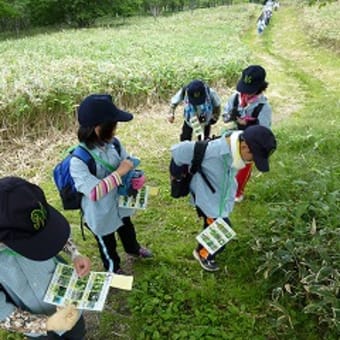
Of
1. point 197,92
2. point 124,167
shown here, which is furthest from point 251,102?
point 124,167

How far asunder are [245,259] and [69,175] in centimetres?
201

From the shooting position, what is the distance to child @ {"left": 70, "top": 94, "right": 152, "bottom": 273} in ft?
8.75

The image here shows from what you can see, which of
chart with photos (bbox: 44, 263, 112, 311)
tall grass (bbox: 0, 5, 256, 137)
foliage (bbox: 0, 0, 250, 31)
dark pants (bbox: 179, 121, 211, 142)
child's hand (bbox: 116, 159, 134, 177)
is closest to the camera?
chart with photos (bbox: 44, 263, 112, 311)

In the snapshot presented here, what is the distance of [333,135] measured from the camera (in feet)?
20.9

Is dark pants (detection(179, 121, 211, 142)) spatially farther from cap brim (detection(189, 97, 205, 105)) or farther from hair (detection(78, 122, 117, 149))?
hair (detection(78, 122, 117, 149))

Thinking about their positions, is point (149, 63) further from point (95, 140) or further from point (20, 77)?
point (95, 140)

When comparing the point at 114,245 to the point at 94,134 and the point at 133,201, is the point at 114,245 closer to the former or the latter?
the point at 133,201

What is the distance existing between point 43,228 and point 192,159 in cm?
150

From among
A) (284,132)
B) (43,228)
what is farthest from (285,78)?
(43,228)

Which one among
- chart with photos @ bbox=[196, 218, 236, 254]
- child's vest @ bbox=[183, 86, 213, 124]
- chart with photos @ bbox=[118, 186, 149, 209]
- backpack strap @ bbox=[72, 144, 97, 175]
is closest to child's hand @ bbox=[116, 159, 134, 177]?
backpack strap @ bbox=[72, 144, 97, 175]

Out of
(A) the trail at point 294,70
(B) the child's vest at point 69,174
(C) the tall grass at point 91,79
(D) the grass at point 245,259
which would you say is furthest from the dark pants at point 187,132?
(A) the trail at point 294,70

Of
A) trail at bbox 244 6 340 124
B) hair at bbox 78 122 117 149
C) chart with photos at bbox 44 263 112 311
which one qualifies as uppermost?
hair at bbox 78 122 117 149

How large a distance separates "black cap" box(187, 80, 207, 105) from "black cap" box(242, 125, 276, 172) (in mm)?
1914

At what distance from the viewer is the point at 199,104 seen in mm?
4617
